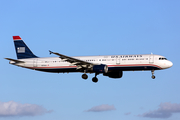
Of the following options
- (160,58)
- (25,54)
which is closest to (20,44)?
(25,54)

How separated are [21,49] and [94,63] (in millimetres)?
17819

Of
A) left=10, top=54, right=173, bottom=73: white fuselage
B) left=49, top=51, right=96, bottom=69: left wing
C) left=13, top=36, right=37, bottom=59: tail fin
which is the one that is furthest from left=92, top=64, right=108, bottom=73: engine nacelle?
left=13, top=36, right=37, bottom=59: tail fin

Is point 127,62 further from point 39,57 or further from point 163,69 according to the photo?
point 39,57

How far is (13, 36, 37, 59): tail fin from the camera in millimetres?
69625

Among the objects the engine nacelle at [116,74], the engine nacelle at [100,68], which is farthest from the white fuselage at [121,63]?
the engine nacelle at [116,74]

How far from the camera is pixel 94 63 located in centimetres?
6206

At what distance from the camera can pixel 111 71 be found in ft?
204

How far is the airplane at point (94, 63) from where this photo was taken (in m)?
59.3

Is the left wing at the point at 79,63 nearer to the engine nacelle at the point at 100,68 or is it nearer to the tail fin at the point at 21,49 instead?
the engine nacelle at the point at 100,68

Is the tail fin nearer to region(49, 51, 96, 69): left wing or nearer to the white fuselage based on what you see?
Result: the white fuselage

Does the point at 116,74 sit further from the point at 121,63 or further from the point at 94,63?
the point at 121,63

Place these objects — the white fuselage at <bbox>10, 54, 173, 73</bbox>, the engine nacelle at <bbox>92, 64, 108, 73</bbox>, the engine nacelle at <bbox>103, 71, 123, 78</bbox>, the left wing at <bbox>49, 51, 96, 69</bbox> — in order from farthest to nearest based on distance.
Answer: the engine nacelle at <bbox>103, 71, 123, 78</bbox> < the left wing at <bbox>49, 51, 96, 69</bbox> < the engine nacelle at <bbox>92, 64, 108, 73</bbox> < the white fuselage at <bbox>10, 54, 173, 73</bbox>

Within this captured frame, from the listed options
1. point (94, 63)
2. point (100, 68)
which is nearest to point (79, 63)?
point (94, 63)

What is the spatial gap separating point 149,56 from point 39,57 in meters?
22.9
